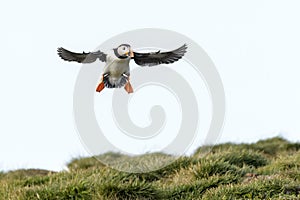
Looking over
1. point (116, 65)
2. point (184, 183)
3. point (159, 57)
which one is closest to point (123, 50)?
point (116, 65)

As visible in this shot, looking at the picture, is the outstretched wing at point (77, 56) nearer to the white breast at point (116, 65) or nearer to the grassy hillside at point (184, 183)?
the white breast at point (116, 65)

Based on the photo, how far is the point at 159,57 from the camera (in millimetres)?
4441

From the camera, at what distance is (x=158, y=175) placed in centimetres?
890

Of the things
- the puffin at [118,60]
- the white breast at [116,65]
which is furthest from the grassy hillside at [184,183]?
the white breast at [116,65]

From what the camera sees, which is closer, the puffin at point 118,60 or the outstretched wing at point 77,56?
the puffin at point 118,60

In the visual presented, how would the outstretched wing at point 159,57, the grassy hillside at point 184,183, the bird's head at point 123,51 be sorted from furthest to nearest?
the grassy hillside at point 184,183
the outstretched wing at point 159,57
the bird's head at point 123,51

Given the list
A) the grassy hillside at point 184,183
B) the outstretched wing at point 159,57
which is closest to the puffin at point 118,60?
the outstretched wing at point 159,57

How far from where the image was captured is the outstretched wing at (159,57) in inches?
166

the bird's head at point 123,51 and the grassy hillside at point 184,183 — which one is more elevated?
the bird's head at point 123,51

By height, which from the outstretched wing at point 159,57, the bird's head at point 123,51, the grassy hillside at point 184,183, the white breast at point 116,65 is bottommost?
the grassy hillside at point 184,183

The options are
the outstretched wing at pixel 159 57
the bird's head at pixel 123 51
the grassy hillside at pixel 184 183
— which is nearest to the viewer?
the bird's head at pixel 123 51

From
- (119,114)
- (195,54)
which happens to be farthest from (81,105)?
(195,54)

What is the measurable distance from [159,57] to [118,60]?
67cm

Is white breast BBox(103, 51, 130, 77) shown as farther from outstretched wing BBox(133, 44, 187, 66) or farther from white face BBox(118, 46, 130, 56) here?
outstretched wing BBox(133, 44, 187, 66)
